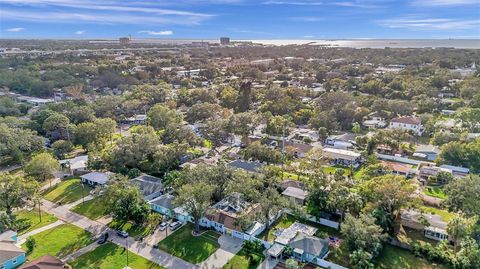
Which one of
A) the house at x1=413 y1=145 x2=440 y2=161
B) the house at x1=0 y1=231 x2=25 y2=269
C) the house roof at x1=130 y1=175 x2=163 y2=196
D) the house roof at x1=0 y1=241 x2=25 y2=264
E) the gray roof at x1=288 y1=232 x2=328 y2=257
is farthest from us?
the house at x1=413 y1=145 x2=440 y2=161

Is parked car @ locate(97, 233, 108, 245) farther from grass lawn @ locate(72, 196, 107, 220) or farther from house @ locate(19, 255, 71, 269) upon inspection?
house @ locate(19, 255, 71, 269)

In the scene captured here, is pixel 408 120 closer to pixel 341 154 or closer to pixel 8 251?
pixel 341 154

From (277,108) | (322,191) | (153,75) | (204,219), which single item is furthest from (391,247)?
(153,75)

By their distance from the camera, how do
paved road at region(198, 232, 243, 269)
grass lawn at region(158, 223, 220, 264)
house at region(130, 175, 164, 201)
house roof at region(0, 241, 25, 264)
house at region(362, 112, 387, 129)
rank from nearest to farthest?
house roof at region(0, 241, 25, 264)
paved road at region(198, 232, 243, 269)
grass lawn at region(158, 223, 220, 264)
house at region(130, 175, 164, 201)
house at region(362, 112, 387, 129)

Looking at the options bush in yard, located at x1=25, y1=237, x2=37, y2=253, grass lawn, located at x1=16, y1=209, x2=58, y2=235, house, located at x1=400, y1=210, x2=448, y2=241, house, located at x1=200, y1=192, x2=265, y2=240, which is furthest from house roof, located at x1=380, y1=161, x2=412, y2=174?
bush in yard, located at x1=25, y1=237, x2=37, y2=253

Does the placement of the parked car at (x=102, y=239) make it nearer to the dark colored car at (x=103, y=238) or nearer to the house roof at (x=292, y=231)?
the dark colored car at (x=103, y=238)

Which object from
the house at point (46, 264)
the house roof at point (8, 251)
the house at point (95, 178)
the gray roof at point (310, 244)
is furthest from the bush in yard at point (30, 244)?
the gray roof at point (310, 244)
